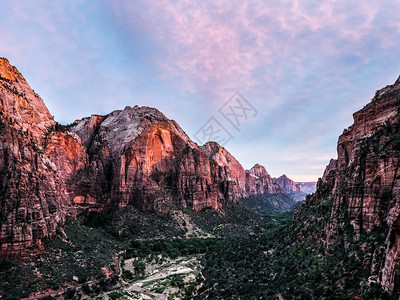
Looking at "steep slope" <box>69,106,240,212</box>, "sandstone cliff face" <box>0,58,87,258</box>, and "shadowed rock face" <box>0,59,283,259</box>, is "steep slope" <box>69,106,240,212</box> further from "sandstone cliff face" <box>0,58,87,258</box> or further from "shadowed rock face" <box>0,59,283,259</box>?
"sandstone cliff face" <box>0,58,87,258</box>

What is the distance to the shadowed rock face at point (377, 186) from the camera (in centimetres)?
1801

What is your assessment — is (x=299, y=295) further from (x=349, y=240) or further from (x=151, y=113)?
(x=151, y=113)

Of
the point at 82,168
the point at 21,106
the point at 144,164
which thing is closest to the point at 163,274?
the point at 144,164

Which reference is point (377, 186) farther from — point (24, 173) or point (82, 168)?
point (82, 168)

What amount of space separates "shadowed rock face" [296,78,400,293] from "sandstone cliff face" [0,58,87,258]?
156 ft

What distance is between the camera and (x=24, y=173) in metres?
47.1

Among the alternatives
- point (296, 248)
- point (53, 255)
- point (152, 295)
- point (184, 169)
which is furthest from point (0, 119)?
point (184, 169)

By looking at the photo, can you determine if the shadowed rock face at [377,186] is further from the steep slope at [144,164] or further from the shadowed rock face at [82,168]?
the steep slope at [144,164]

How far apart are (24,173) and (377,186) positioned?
56.3 m

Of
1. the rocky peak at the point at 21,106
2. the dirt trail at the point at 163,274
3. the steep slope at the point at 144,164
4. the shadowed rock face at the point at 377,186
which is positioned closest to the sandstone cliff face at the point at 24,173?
the rocky peak at the point at 21,106

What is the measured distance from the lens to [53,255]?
45531 mm

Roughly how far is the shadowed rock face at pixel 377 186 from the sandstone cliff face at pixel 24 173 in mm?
47647

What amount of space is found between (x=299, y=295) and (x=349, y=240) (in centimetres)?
815

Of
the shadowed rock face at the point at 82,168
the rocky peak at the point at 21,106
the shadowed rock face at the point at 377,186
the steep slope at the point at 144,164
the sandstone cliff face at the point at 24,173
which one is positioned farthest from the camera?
the steep slope at the point at 144,164
